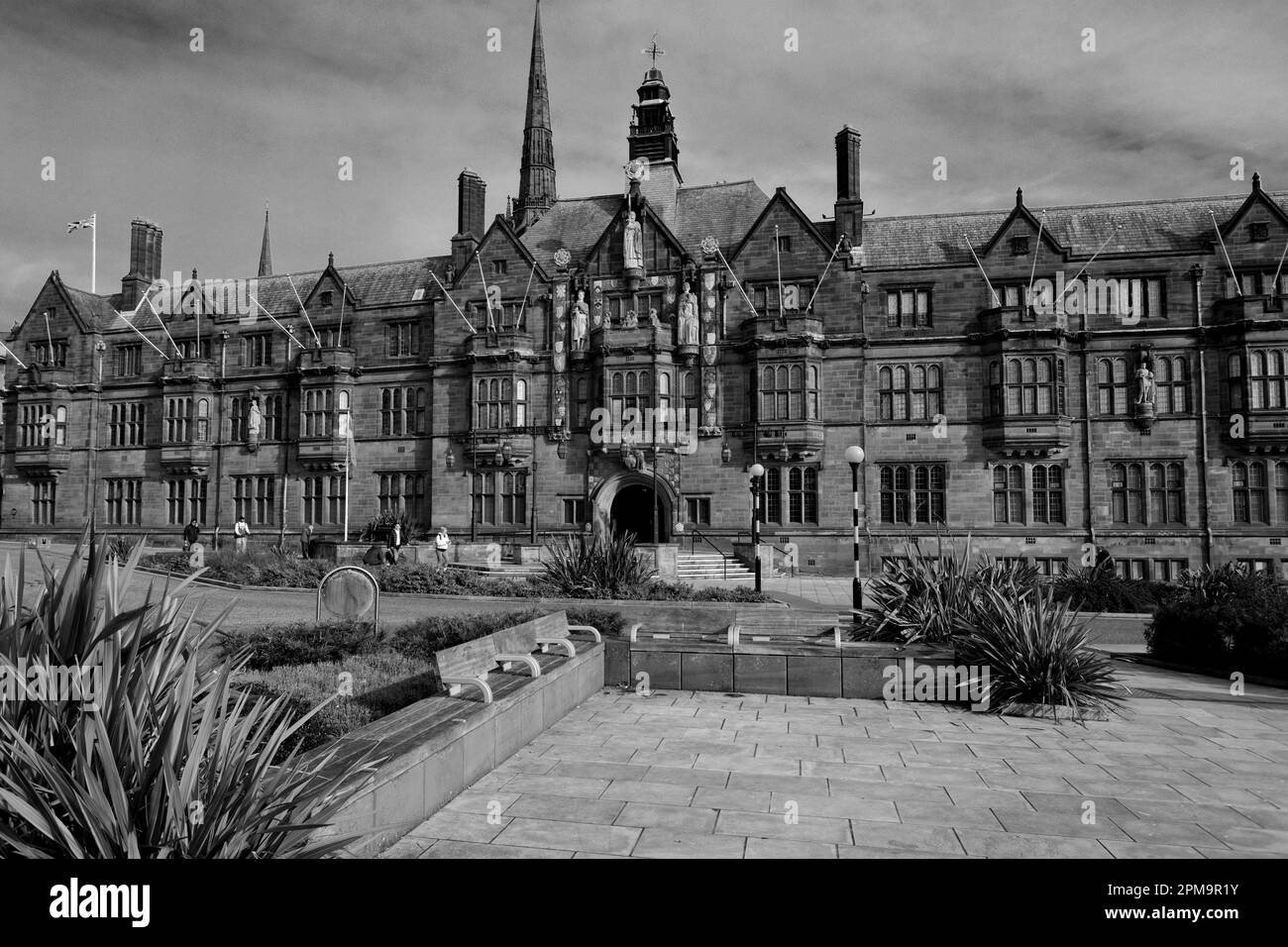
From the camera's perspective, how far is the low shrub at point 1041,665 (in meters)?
9.08

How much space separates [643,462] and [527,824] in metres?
26.5

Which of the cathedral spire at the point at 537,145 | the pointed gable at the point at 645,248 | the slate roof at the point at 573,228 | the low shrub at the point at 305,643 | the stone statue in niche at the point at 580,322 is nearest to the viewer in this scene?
the low shrub at the point at 305,643

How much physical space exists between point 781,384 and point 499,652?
23878 mm

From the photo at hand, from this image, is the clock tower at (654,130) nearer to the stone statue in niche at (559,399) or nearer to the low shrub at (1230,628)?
the stone statue in niche at (559,399)

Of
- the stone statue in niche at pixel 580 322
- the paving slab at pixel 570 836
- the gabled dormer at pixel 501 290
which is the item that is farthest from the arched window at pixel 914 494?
the paving slab at pixel 570 836

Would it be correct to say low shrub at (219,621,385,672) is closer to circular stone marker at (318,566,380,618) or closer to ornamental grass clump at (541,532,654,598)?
circular stone marker at (318,566,380,618)

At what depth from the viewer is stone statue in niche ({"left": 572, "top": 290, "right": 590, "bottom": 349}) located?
32.7 m

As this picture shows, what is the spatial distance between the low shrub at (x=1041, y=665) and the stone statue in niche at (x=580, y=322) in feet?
81.8

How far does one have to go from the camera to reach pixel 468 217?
36500 millimetres

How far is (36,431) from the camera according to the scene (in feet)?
132

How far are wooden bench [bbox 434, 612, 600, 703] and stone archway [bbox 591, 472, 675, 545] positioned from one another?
20333mm

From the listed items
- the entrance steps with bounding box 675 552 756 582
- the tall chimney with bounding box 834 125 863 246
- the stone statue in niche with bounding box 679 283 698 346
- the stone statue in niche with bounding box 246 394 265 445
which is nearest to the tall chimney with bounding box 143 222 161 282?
the stone statue in niche with bounding box 246 394 265 445
